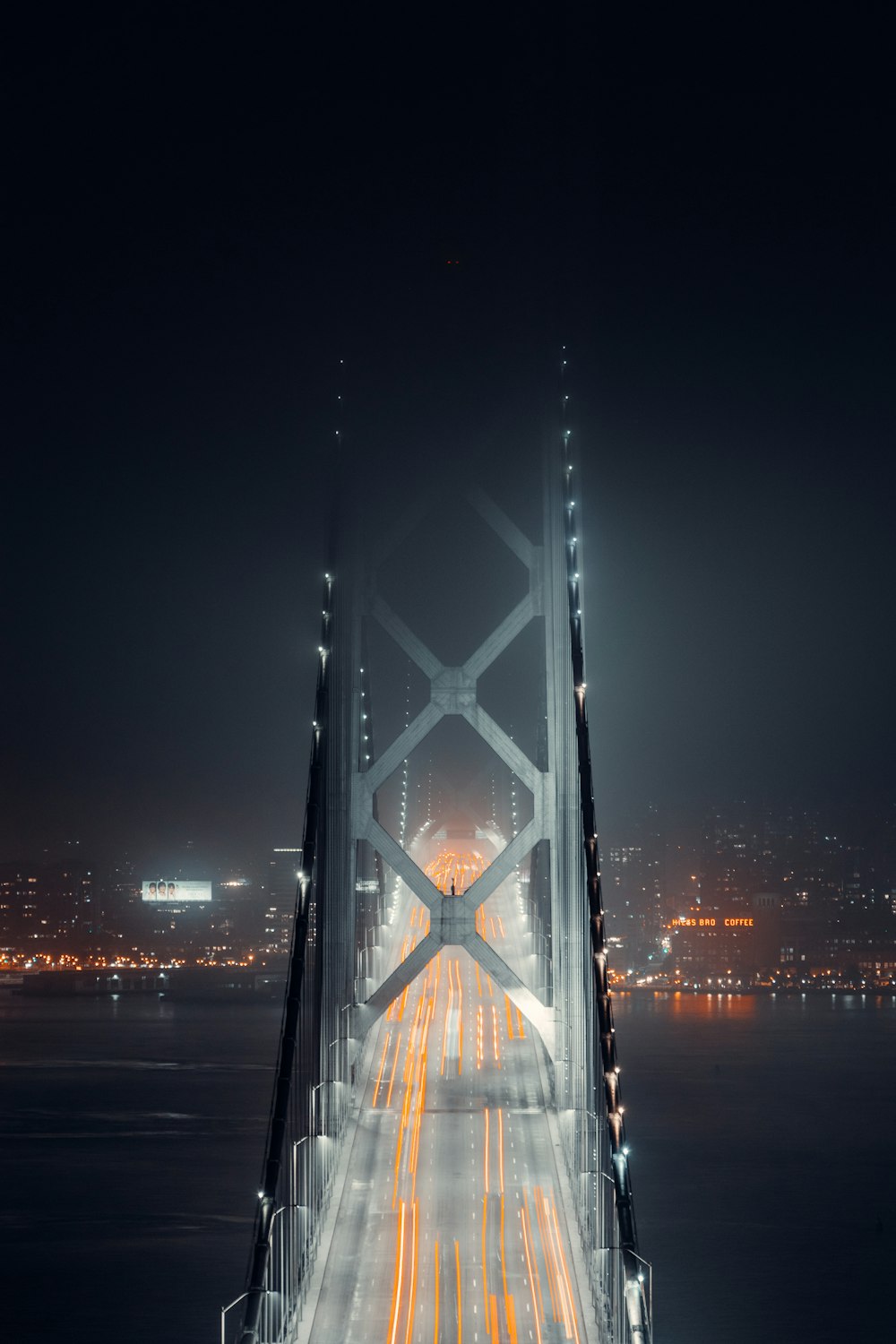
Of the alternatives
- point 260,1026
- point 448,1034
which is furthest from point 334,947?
point 260,1026

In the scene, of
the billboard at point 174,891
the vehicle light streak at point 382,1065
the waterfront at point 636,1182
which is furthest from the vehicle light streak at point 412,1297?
the billboard at point 174,891

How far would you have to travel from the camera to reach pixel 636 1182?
34.5 m

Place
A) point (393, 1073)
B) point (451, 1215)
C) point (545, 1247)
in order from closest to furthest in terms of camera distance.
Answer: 1. point (545, 1247)
2. point (451, 1215)
3. point (393, 1073)

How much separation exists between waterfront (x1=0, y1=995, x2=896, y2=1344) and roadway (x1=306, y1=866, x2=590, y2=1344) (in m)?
4.21

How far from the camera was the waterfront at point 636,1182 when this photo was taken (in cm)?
2472

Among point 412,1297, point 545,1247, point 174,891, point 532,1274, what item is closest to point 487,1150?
point 545,1247

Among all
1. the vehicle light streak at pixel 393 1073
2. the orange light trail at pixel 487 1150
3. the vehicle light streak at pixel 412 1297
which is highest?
the vehicle light streak at pixel 393 1073

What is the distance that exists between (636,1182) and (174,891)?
120552 mm

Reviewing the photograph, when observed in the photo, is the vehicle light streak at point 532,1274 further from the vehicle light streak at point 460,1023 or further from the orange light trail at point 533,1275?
the vehicle light streak at point 460,1023

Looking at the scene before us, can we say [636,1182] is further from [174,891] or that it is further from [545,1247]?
[174,891]

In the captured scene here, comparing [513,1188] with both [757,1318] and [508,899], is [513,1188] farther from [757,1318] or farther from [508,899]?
[508,899]

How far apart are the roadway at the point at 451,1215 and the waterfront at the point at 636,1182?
4211 mm

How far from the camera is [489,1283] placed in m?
14.7

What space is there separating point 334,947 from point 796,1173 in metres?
20.9
